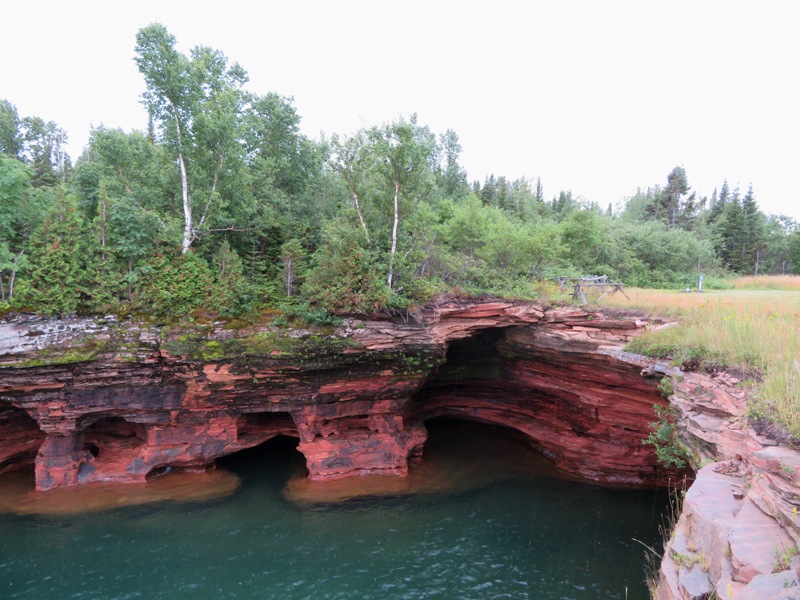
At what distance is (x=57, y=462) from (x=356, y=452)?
9.72 metres

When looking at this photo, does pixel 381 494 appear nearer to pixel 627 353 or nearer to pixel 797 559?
pixel 627 353

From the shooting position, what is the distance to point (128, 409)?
43.0ft

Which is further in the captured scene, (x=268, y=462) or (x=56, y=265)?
(x=268, y=462)

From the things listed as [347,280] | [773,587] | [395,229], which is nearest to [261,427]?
[347,280]

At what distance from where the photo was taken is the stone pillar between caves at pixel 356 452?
14.4 m

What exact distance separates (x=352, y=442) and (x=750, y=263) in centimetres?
4076

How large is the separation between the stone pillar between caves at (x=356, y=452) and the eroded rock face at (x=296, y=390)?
4 centimetres

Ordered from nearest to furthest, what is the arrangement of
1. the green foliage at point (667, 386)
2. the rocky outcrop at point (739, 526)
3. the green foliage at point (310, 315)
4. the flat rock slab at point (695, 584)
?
the rocky outcrop at point (739, 526) < the flat rock slab at point (695, 584) < the green foliage at point (667, 386) < the green foliage at point (310, 315)

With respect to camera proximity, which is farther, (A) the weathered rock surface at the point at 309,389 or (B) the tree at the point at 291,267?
(B) the tree at the point at 291,267

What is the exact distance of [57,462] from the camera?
13.1 metres

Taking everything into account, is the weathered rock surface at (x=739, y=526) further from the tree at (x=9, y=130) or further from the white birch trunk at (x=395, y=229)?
the tree at (x=9, y=130)

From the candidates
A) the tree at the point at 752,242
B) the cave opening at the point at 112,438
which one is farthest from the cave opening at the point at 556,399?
the tree at the point at 752,242

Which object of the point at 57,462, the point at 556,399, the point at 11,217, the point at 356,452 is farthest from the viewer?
the point at 556,399

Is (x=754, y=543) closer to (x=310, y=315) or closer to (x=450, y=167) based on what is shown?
(x=310, y=315)
